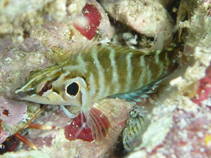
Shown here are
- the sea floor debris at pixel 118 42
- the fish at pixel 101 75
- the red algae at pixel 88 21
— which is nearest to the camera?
the sea floor debris at pixel 118 42

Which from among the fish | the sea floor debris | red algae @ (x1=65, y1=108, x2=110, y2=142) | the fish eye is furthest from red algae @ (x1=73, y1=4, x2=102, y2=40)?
red algae @ (x1=65, y1=108, x2=110, y2=142)

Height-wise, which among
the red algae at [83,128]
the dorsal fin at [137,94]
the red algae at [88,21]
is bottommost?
the red algae at [83,128]

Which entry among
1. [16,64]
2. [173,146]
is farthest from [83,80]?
[173,146]

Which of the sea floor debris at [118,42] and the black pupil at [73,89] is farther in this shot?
the black pupil at [73,89]

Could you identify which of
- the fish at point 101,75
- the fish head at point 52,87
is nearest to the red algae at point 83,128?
the fish at point 101,75

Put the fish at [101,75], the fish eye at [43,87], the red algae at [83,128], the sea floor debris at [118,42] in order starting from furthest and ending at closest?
the red algae at [83,128] < the fish at [101,75] < the fish eye at [43,87] < the sea floor debris at [118,42]

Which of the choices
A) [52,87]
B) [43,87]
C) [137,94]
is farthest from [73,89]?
[137,94]

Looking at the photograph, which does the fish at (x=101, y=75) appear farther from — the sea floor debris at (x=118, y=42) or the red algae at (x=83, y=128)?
the sea floor debris at (x=118, y=42)

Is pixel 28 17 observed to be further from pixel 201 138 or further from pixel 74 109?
pixel 201 138
